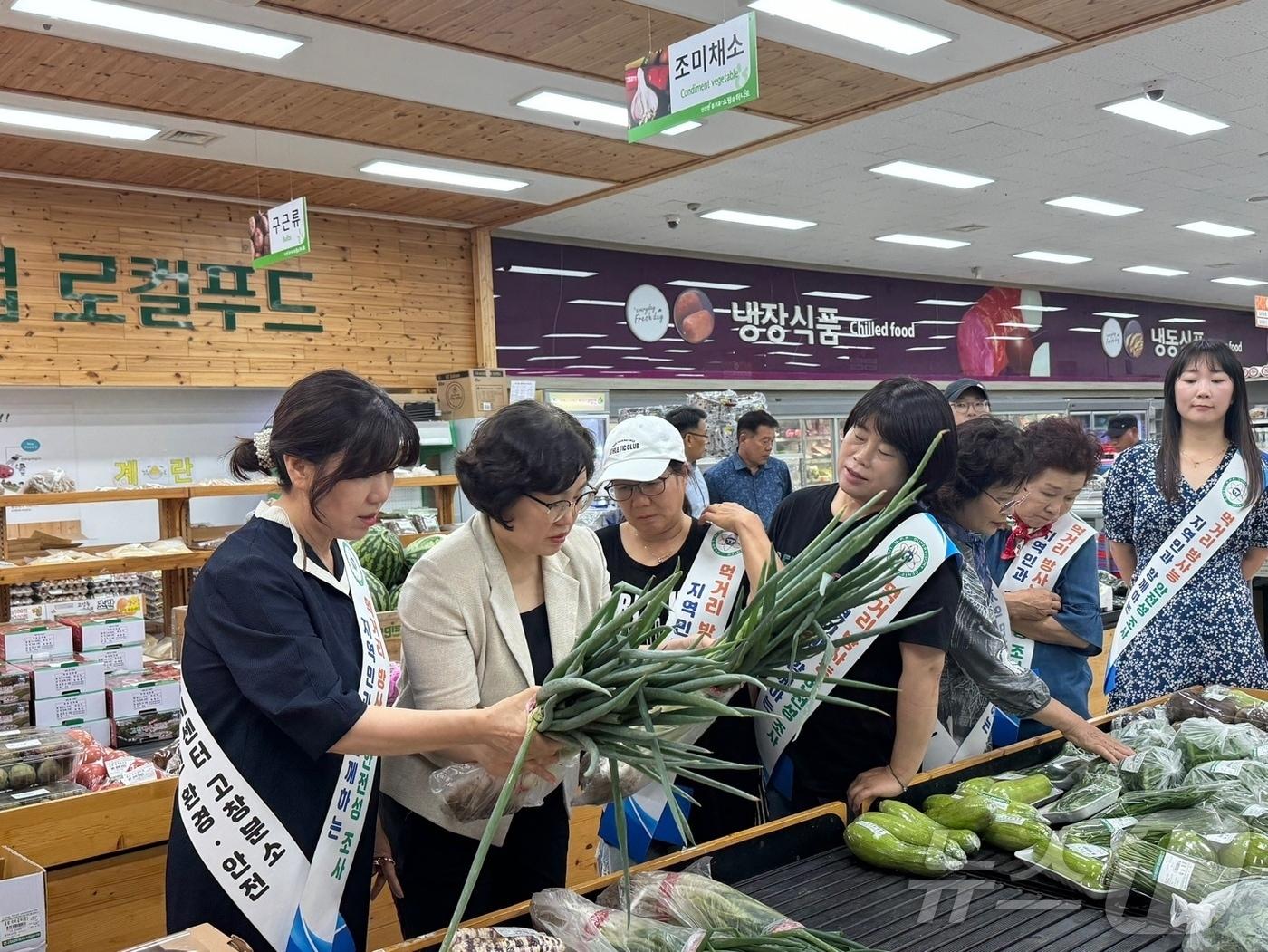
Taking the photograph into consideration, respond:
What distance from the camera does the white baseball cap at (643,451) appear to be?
223cm

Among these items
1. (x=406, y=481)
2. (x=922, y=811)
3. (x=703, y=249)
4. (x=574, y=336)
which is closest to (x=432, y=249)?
(x=574, y=336)

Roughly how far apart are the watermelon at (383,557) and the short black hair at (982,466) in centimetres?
181

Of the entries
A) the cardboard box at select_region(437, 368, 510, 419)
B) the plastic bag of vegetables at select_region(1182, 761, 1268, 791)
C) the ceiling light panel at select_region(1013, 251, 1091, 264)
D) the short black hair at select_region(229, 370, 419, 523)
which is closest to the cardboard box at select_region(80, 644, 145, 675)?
the short black hair at select_region(229, 370, 419, 523)

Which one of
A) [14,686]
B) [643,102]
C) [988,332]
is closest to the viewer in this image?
[14,686]

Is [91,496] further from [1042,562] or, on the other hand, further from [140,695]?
[1042,562]

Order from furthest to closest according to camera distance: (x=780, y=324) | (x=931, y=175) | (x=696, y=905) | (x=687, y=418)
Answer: (x=780, y=324), (x=931, y=175), (x=687, y=418), (x=696, y=905)

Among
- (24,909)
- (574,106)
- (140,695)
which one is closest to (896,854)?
(24,909)

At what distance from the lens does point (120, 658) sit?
12.0ft

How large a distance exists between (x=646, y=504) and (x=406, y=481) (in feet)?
11.7

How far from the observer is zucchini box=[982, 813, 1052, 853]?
1.82 meters

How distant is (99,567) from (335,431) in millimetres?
3603

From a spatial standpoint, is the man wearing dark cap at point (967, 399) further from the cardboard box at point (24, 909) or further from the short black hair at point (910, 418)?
the cardboard box at point (24, 909)

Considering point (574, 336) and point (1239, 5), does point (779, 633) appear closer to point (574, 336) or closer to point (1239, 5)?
point (1239, 5)

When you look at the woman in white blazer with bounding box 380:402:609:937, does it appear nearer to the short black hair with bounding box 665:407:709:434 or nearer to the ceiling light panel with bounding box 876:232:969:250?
the short black hair with bounding box 665:407:709:434
